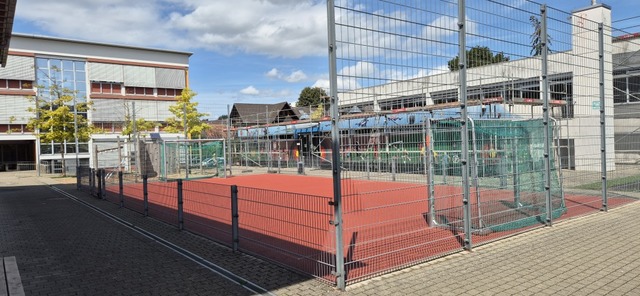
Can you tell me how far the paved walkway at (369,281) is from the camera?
4902 mm

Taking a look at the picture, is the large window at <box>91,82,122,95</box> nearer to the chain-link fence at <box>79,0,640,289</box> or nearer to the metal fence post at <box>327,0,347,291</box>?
the chain-link fence at <box>79,0,640,289</box>

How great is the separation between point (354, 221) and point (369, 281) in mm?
1939

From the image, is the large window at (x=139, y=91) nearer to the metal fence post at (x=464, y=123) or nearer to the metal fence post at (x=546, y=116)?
the metal fence post at (x=546, y=116)

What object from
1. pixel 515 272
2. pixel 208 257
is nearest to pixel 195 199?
pixel 208 257

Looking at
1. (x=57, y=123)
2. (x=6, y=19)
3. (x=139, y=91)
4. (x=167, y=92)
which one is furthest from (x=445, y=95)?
(x=167, y=92)

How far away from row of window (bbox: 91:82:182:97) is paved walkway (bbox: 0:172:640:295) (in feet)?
141

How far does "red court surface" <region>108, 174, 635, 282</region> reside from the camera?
566 centimetres

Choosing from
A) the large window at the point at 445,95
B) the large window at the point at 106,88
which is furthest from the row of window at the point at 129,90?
the large window at the point at 445,95

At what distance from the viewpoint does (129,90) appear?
49406 mm

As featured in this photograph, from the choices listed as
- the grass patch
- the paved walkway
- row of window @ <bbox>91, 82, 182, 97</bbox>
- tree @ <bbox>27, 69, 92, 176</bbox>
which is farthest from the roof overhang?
row of window @ <bbox>91, 82, 182, 97</bbox>

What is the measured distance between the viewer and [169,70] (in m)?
52.3

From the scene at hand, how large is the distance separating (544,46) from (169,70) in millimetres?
50478

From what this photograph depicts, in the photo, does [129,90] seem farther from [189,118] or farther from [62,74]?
[189,118]

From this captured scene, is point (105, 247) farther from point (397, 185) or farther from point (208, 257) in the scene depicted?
point (397, 185)
